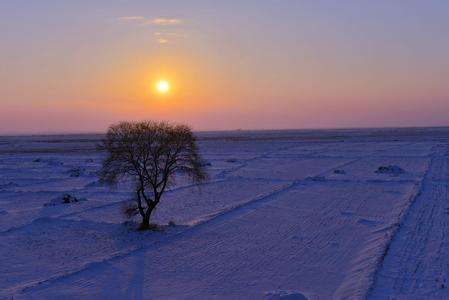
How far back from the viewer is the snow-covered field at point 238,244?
1512 centimetres

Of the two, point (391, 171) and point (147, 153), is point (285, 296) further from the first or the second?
point (391, 171)

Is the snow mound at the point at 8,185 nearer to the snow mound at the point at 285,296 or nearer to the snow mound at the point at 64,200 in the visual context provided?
the snow mound at the point at 64,200

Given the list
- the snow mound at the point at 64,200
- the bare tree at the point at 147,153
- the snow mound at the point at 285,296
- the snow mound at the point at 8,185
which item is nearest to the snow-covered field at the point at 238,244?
the snow mound at the point at 285,296

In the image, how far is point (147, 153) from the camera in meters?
A: 23.4

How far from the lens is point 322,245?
19922mm

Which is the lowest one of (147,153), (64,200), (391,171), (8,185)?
(8,185)

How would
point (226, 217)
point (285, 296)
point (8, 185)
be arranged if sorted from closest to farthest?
point (285, 296)
point (226, 217)
point (8, 185)

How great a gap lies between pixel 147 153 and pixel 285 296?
11.8m

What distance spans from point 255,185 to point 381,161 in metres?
25.5

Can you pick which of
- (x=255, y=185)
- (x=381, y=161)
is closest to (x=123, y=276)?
(x=255, y=185)

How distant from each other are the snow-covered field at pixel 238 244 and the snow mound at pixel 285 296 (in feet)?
0.11

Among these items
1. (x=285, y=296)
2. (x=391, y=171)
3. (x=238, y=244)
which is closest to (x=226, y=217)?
(x=238, y=244)

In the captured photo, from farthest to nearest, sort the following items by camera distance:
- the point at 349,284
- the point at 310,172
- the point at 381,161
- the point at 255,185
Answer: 1. the point at 381,161
2. the point at 310,172
3. the point at 255,185
4. the point at 349,284

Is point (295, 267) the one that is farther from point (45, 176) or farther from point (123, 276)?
point (45, 176)
